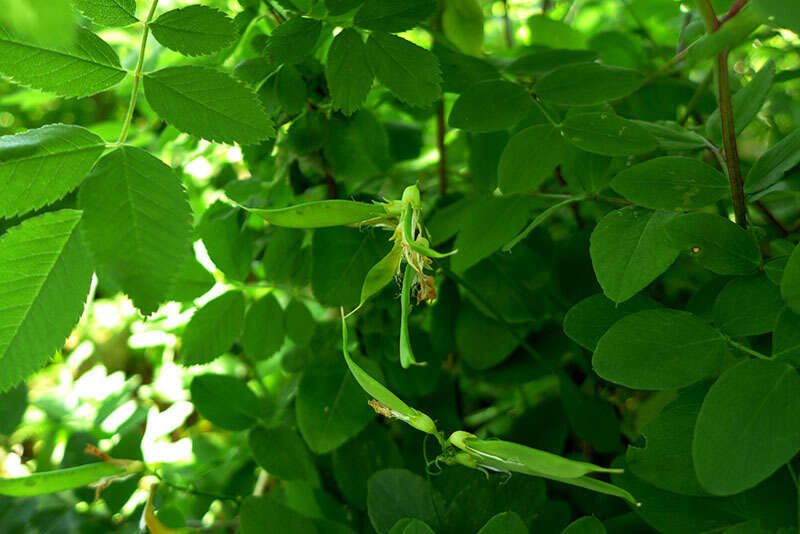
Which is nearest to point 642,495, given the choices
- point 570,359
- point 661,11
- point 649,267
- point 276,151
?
point 649,267

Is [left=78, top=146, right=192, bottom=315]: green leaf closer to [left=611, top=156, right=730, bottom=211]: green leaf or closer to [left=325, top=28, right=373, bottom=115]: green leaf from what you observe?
[left=325, top=28, right=373, bottom=115]: green leaf

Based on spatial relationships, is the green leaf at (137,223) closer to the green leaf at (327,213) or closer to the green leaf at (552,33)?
the green leaf at (327,213)

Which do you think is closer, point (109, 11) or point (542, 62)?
point (109, 11)

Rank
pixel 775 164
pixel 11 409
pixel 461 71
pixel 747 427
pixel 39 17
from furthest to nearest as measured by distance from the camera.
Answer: pixel 11 409
pixel 461 71
pixel 775 164
pixel 747 427
pixel 39 17

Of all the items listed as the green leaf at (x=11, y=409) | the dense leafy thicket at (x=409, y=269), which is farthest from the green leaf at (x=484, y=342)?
the green leaf at (x=11, y=409)

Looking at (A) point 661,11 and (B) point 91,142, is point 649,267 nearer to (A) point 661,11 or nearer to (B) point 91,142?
(B) point 91,142

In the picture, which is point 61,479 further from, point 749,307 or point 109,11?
point 749,307

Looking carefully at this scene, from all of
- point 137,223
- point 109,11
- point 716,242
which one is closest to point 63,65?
point 109,11
